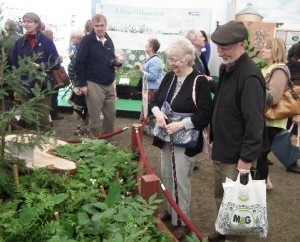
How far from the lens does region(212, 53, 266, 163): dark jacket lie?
8.22ft

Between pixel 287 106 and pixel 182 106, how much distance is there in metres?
1.55

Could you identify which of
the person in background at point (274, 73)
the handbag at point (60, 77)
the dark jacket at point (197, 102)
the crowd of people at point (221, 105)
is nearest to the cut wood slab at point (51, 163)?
the crowd of people at point (221, 105)

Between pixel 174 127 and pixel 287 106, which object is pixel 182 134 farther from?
pixel 287 106

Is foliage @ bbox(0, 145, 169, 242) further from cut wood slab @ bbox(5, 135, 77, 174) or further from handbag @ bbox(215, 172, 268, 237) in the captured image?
handbag @ bbox(215, 172, 268, 237)

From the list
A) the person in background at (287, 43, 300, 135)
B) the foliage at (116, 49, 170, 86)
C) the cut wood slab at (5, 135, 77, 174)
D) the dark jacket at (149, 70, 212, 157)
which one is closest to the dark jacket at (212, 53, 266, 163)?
the dark jacket at (149, 70, 212, 157)

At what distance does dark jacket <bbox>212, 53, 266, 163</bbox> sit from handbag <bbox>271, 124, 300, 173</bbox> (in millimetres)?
2157

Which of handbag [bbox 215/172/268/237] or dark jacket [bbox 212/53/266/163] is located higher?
dark jacket [bbox 212/53/266/163]

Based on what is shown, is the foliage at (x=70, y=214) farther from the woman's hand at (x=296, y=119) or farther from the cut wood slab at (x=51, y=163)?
the woman's hand at (x=296, y=119)

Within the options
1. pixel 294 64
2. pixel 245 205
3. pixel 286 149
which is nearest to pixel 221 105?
pixel 245 205

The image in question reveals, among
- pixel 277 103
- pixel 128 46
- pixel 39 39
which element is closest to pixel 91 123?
pixel 39 39

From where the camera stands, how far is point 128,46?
28.7 feet

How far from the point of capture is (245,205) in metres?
2.52

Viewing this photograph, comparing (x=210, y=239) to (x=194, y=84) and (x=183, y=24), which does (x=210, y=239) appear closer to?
(x=194, y=84)

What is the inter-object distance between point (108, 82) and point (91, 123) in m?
0.62
